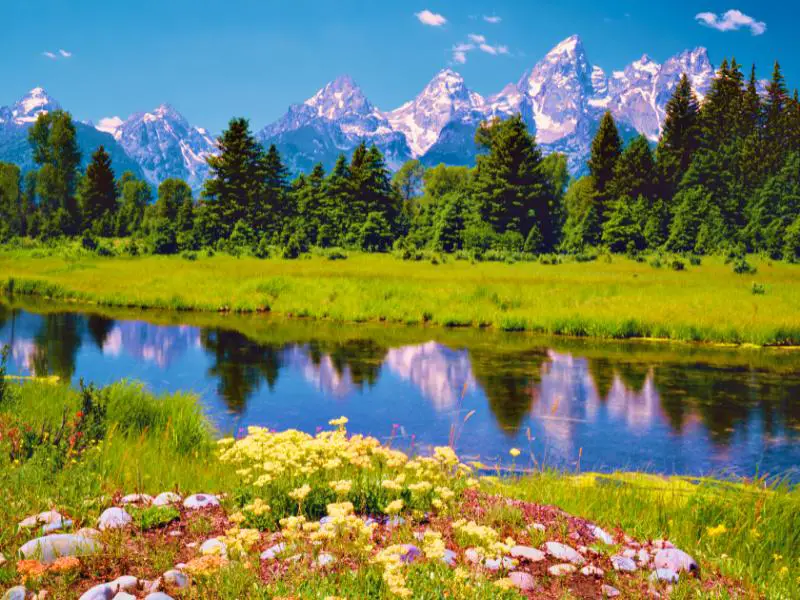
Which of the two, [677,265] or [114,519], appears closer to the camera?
[114,519]

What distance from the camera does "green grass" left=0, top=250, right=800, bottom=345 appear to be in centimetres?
2631

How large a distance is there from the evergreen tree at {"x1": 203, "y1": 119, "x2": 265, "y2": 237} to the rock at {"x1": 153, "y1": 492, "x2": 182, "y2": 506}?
244 ft

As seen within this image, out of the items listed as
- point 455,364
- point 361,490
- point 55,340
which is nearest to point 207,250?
point 55,340

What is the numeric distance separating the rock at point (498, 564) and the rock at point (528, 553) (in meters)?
0.22

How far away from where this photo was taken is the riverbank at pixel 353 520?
15.5 feet

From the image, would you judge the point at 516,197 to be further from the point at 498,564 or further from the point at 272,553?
the point at 272,553

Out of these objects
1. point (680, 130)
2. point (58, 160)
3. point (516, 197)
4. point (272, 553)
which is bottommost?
point (272, 553)

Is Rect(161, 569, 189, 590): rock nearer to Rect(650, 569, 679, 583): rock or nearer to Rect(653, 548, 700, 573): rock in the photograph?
Rect(650, 569, 679, 583): rock

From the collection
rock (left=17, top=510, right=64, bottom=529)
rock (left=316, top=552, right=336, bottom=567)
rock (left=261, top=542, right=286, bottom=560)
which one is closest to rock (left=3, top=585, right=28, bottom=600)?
rock (left=17, top=510, right=64, bottom=529)

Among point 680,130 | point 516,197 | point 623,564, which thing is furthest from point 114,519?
point 680,130

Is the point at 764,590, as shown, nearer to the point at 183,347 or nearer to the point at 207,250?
the point at 183,347

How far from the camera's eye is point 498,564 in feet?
17.4

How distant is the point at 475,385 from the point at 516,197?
6051cm

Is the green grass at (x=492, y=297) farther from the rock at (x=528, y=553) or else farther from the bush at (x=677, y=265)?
the rock at (x=528, y=553)
